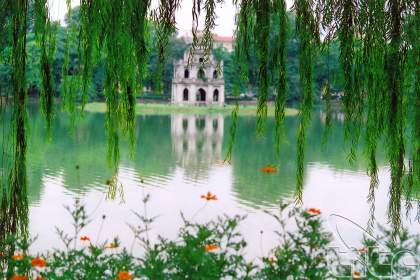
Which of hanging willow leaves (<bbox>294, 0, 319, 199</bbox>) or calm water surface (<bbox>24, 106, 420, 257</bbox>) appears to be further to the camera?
calm water surface (<bbox>24, 106, 420, 257</bbox>)

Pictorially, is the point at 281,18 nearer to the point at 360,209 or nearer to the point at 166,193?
the point at 360,209

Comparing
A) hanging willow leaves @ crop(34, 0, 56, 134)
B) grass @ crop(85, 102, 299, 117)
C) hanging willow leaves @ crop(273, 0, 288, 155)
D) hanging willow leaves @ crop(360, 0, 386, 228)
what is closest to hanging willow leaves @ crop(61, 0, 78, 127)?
hanging willow leaves @ crop(34, 0, 56, 134)

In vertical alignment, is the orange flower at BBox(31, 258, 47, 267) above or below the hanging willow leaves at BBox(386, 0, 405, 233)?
below

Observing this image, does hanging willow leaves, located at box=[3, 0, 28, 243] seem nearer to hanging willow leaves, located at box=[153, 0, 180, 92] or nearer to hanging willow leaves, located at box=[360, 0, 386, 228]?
hanging willow leaves, located at box=[153, 0, 180, 92]

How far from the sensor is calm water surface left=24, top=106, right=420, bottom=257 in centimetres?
599

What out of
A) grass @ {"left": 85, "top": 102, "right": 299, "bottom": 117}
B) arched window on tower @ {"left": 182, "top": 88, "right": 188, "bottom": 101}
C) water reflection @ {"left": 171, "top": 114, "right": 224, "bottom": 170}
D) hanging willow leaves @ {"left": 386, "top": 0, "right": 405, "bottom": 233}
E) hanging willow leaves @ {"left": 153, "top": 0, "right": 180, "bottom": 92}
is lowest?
water reflection @ {"left": 171, "top": 114, "right": 224, "bottom": 170}

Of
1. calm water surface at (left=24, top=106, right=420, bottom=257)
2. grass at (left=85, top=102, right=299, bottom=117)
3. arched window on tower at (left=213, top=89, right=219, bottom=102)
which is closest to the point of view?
calm water surface at (left=24, top=106, right=420, bottom=257)

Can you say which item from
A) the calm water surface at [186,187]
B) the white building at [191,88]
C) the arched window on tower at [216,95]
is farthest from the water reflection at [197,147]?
the arched window on tower at [216,95]

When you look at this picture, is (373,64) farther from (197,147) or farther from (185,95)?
(185,95)

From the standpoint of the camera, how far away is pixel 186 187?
357 inches

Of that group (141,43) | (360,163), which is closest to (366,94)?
(141,43)

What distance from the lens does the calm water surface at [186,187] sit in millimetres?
5992

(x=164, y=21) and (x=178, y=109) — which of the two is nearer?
(x=164, y=21)

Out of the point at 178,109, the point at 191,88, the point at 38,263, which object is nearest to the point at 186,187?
the point at 38,263
